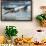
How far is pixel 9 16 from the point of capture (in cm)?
280

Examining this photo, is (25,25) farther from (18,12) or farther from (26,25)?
(18,12)

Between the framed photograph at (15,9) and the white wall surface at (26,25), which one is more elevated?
the framed photograph at (15,9)

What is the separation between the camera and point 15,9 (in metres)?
2.80

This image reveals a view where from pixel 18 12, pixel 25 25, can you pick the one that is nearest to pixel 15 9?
pixel 18 12

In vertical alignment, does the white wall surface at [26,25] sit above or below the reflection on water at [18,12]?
below

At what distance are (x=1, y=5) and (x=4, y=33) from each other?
47 cm

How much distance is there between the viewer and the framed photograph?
9.17 ft

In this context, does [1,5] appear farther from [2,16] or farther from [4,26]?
[4,26]

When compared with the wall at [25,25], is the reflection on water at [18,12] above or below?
above

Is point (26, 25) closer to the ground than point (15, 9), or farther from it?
closer to the ground

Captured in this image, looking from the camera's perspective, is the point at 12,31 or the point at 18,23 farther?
the point at 18,23

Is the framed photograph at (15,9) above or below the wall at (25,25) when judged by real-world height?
above

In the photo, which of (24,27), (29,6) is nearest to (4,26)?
(24,27)

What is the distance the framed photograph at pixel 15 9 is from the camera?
2.79 m
